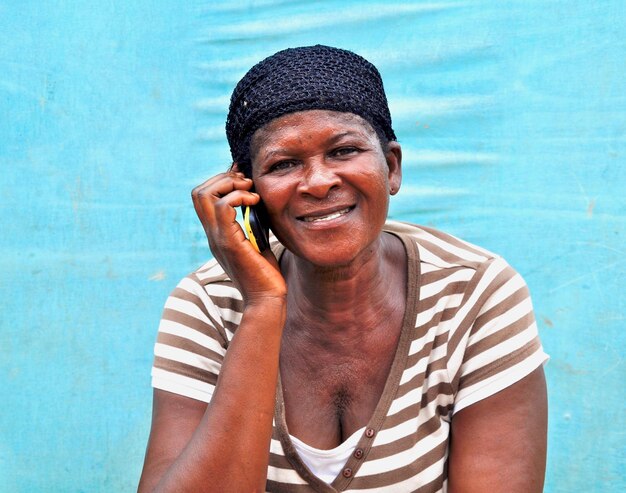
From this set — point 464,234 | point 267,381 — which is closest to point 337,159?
point 267,381

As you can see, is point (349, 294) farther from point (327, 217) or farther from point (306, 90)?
point (306, 90)

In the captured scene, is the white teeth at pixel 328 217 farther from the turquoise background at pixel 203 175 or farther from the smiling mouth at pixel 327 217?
the turquoise background at pixel 203 175

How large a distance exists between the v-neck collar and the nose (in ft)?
1.25

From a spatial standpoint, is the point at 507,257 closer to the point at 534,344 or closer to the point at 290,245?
the point at 534,344

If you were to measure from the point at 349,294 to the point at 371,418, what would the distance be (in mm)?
322

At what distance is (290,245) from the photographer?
2096mm

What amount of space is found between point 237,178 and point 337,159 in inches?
10.6

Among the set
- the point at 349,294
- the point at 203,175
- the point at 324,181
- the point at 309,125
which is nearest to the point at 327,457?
the point at 349,294

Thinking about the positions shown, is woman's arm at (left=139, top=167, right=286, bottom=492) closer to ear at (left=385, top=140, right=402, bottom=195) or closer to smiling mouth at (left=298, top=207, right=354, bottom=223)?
smiling mouth at (left=298, top=207, right=354, bottom=223)

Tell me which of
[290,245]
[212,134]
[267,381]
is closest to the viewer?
[267,381]

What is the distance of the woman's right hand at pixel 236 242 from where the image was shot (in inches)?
80.3

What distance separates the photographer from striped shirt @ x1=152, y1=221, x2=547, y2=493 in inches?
80.5

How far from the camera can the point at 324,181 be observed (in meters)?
1.96

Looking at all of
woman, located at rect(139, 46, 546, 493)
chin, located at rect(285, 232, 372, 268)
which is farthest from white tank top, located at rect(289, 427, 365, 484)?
chin, located at rect(285, 232, 372, 268)
